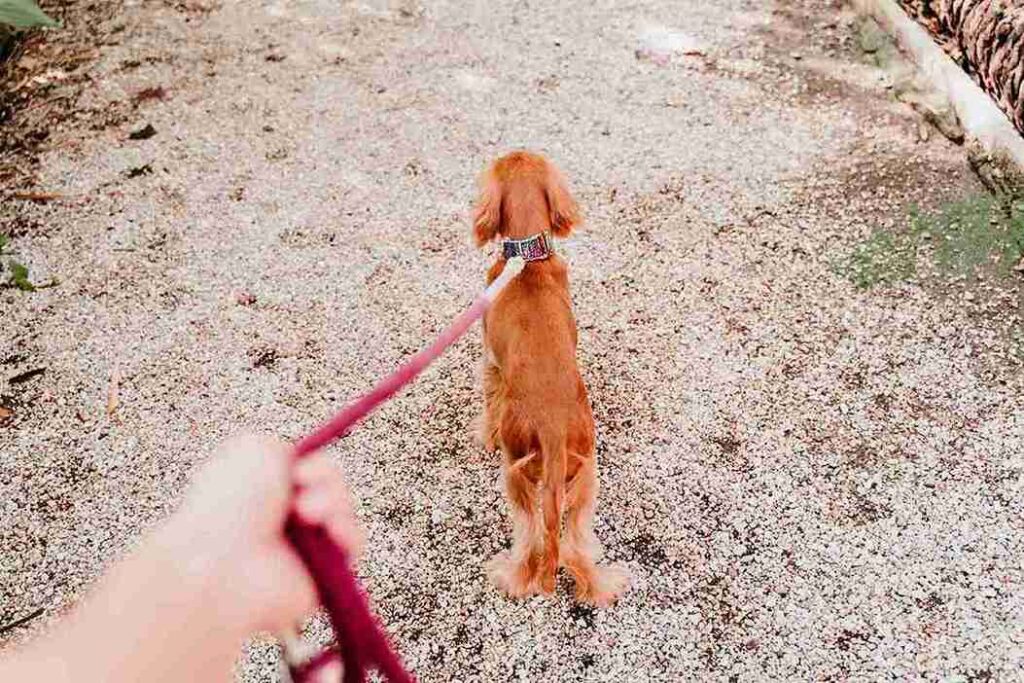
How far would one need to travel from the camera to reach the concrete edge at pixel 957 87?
151 inches

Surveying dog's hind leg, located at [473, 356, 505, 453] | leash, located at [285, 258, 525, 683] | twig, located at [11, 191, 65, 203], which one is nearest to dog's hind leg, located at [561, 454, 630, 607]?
dog's hind leg, located at [473, 356, 505, 453]

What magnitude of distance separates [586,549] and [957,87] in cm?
303

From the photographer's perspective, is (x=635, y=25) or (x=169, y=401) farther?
(x=635, y=25)

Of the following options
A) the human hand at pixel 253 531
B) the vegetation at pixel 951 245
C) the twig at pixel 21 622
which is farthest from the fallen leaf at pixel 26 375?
the vegetation at pixel 951 245

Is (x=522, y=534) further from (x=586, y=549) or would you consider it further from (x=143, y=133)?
(x=143, y=133)

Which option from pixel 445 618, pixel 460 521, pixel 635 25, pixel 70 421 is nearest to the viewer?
pixel 445 618

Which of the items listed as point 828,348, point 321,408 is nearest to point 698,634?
point 828,348

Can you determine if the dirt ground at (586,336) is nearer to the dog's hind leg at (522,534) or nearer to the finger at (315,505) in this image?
the dog's hind leg at (522,534)

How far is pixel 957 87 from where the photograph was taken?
13.6 feet

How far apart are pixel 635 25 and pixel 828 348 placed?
9.06 ft

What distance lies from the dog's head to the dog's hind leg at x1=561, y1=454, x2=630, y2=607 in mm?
713

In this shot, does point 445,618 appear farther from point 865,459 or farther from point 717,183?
point 717,183

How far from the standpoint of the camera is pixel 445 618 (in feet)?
8.30

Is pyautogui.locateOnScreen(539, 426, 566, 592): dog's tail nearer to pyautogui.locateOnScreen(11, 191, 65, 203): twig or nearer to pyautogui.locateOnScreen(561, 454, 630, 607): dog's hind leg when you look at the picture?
pyautogui.locateOnScreen(561, 454, 630, 607): dog's hind leg
